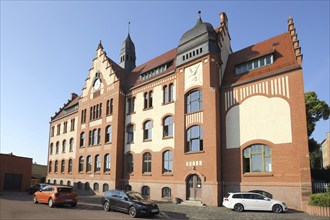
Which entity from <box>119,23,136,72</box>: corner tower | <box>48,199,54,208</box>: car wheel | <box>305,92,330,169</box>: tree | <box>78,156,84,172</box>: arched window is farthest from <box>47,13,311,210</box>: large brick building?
<box>305,92,330,169</box>: tree

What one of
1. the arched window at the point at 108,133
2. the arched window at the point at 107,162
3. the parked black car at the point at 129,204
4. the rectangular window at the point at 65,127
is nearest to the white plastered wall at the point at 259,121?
the parked black car at the point at 129,204

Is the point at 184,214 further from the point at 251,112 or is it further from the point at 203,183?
the point at 251,112

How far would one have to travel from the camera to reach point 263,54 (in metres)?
23.2

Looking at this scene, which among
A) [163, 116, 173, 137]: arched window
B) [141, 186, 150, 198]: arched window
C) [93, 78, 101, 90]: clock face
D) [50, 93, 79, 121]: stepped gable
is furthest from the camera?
[50, 93, 79, 121]: stepped gable

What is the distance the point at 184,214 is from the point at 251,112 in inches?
374

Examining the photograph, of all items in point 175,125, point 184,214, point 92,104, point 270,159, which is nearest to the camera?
point 184,214

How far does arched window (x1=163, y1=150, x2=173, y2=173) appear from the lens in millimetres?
25719

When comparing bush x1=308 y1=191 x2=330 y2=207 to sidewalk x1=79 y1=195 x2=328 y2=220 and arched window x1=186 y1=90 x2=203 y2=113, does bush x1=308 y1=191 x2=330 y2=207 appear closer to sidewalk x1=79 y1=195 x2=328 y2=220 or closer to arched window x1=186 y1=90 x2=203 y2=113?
sidewalk x1=79 y1=195 x2=328 y2=220

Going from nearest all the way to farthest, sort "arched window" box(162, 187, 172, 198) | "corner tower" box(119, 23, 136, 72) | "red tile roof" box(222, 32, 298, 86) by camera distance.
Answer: "red tile roof" box(222, 32, 298, 86)
"arched window" box(162, 187, 172, 198)
"corner tower" box(119, 23, 136, 72)

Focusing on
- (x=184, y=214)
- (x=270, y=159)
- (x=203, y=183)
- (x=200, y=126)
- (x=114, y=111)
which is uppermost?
(x=114, y=111)

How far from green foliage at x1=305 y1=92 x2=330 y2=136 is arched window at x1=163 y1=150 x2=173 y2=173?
17176mm

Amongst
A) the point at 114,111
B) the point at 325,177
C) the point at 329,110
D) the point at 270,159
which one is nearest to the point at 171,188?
the point at 270,159

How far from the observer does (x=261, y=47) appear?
26.0 metres

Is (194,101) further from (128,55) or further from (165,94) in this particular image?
(128,55)
